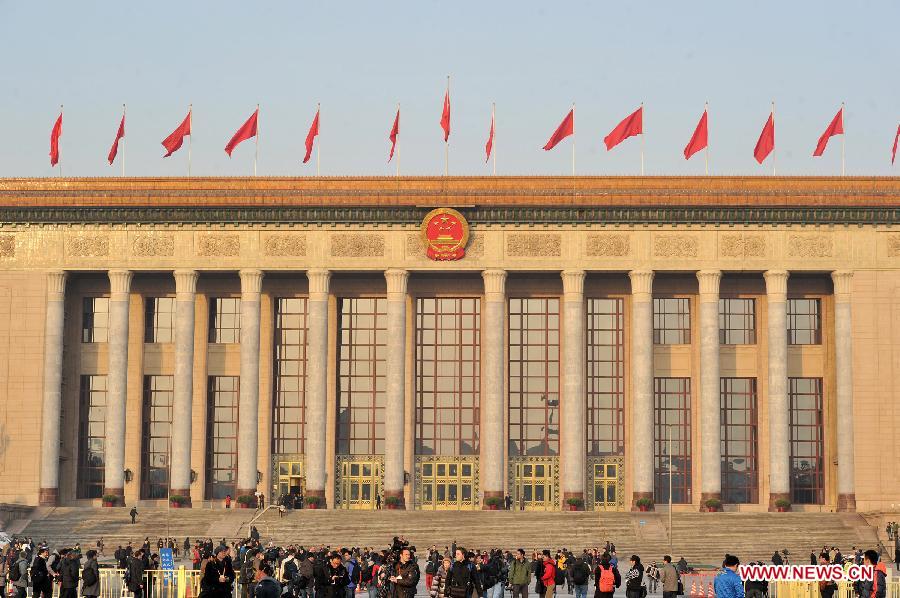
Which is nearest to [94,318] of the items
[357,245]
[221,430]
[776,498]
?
[221,430]

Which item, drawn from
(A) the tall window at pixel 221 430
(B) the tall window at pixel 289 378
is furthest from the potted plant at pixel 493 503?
(A) the tall window at pixel 221 430

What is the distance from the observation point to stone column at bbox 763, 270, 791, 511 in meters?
76.2

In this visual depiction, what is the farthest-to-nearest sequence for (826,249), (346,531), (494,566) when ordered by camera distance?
(826,249), (346,531), (494,566)

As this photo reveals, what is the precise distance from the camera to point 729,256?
7769cm

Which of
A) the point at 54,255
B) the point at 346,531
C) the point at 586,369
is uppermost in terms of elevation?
the point at 54,255

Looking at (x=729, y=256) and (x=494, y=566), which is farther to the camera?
(x=729, y=256)

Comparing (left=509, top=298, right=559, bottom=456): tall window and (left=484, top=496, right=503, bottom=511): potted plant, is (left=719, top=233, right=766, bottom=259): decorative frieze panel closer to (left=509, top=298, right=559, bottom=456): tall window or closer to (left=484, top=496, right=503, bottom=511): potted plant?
(left=509, top=298, right=559, bottom=456): tall window

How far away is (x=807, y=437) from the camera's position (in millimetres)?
79188

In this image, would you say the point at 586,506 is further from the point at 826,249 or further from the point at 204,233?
the point at 204,233

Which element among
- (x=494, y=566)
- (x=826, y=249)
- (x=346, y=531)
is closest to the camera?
(x=494, y=566)

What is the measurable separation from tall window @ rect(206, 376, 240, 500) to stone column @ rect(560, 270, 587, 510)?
16.4 metres

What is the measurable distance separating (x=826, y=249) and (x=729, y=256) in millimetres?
4637

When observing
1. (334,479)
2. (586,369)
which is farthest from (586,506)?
(334,479)
